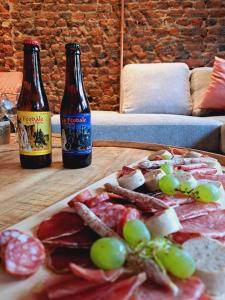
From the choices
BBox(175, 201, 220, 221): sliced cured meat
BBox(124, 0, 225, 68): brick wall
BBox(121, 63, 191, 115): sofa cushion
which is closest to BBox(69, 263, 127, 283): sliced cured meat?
BBox(175, 201, 220, 221): sliced cured meat

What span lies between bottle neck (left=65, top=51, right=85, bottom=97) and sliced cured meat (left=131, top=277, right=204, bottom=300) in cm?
69

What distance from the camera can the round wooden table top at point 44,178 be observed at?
679 millimetres

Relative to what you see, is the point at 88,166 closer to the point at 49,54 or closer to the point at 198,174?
the point at 198,174

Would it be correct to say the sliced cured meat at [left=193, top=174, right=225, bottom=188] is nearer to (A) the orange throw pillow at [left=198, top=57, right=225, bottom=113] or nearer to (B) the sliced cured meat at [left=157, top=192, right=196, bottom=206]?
(B) the sliced cured meat at [left=157, top=192, right=196, bottom=206]

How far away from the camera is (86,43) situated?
12.1 feet

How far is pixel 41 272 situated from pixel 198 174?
52 cm

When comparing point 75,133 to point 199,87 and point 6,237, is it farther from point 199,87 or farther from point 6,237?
point 199,87

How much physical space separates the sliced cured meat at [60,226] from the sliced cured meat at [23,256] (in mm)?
50

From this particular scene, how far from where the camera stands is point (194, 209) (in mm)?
602

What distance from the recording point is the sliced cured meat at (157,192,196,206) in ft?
2.07

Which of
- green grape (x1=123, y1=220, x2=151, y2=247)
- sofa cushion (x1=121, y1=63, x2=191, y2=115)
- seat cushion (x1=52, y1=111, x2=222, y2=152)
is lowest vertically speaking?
seat cushion (x1=52, y1=111, x2=222, y2=152)

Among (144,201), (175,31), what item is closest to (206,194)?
(144,201)

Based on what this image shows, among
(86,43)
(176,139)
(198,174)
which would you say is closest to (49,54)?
(86,43)

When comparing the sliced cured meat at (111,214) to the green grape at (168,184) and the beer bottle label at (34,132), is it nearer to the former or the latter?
the green grape at (168,184)
